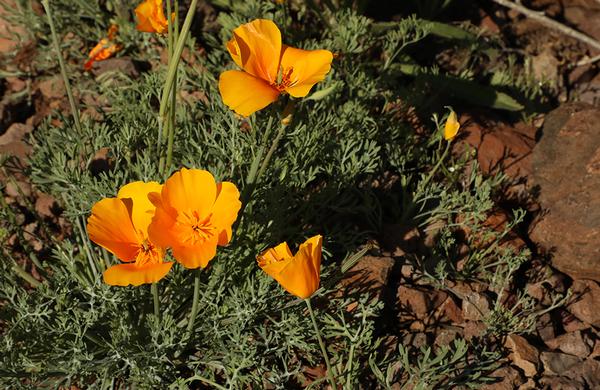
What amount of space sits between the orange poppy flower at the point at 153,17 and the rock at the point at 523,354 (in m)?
1.79

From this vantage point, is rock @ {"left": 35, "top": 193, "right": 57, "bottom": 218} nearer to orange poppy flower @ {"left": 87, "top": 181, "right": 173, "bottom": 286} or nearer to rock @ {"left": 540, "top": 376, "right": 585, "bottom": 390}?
orange poppy flower @ {"left": 87, "top": 181, "right": 173, "bottom": 286}

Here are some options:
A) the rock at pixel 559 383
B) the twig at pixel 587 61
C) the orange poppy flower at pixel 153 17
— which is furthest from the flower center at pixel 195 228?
the twig at pixel 587 61

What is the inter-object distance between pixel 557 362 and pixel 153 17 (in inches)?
80.1

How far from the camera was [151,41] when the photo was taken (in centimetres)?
380

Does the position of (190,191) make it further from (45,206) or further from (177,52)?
(45,206)

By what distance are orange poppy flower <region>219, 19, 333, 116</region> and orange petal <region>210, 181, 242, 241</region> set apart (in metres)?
0.29

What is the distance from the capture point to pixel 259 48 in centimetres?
219

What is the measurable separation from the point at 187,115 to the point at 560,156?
1801 mm

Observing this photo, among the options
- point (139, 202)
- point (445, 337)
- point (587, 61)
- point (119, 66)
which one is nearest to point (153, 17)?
point (139, 202)

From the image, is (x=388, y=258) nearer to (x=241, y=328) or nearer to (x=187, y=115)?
(x=241, y=328)

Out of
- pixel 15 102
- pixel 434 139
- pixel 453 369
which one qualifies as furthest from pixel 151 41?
pixel 453 369

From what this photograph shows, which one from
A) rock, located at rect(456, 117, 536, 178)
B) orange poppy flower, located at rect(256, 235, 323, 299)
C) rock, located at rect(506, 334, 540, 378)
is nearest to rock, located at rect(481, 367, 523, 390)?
rock, located at rect(506, 334, 540, 378)

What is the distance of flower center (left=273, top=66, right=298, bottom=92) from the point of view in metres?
2.09

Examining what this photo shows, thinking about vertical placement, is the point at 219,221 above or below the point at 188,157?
above
